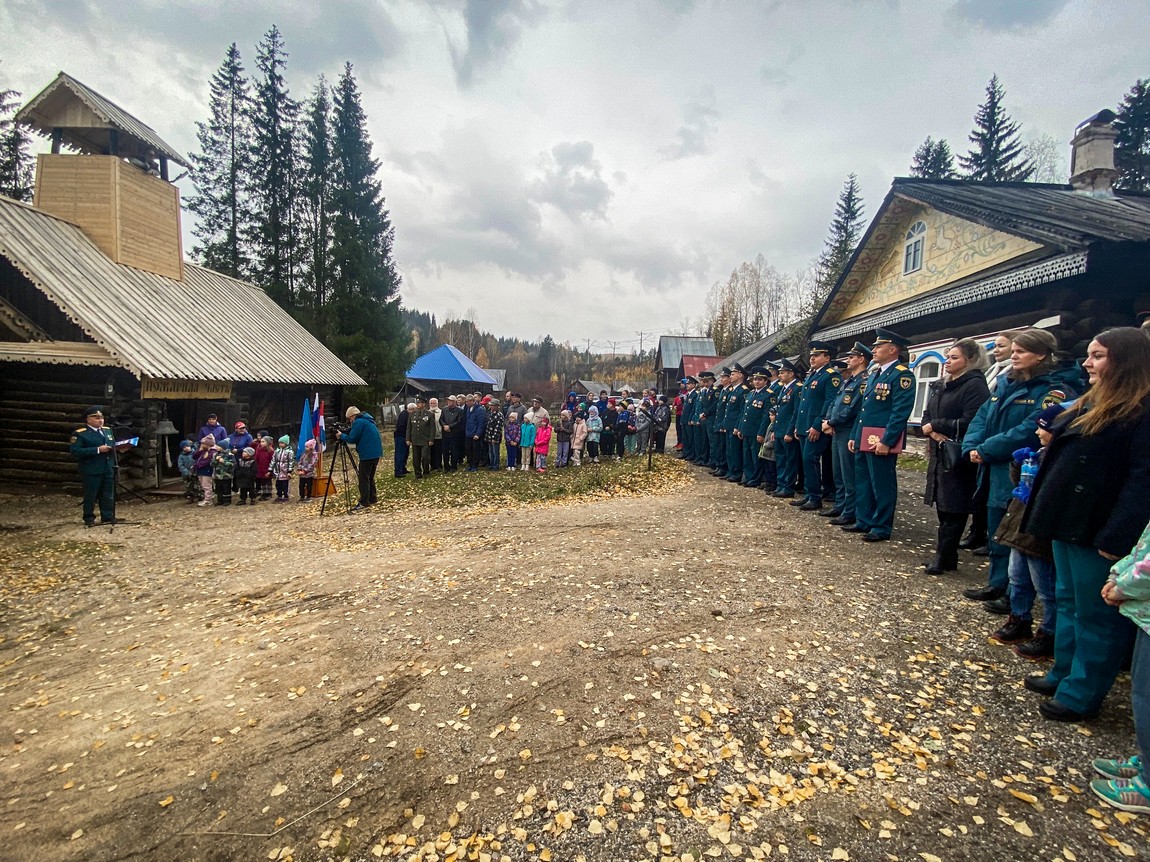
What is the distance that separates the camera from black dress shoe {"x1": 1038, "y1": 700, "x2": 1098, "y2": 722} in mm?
2908

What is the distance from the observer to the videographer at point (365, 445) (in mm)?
10078

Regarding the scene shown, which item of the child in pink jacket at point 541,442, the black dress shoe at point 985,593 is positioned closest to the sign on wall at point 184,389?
the child in pink jacket at point 541,442

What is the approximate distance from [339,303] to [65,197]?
1127cm

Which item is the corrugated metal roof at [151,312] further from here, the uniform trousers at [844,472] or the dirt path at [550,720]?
the uniform trousers at [844,472]

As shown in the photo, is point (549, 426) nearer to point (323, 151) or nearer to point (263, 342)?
point (263, 342)

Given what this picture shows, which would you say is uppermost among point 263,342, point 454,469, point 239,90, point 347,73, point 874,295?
point 347,73

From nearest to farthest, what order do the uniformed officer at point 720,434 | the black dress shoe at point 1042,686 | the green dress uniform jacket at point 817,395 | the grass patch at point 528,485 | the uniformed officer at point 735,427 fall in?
the black dress shoe at point 1042,686 → the green dress uniform jacket at point 817,395 → the grass patch at point 528,485 → the uniformed officer at point 735,427 → the uniformed officer at point 720,434

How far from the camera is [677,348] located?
4544cm

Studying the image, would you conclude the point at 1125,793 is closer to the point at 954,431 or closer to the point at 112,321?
the point at 954,431

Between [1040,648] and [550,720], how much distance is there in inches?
131

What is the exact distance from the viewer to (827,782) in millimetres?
2662

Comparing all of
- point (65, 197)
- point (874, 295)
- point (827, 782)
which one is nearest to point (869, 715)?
point (827, 782)

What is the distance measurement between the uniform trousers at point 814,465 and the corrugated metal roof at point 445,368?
3083cm

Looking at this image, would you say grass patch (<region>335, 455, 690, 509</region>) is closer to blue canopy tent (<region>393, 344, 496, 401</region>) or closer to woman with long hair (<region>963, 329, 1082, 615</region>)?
woman with long hair (<region>963, 329, 1082, 615</region>)
